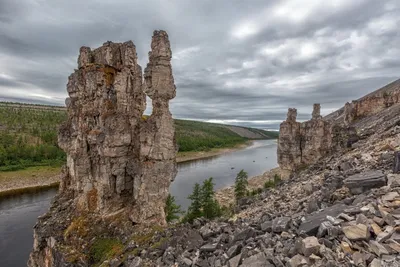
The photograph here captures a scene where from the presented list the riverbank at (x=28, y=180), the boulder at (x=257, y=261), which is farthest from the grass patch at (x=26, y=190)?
the boulder at (x=257, y=261)

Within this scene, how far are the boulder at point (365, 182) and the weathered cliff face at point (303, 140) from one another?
117ft

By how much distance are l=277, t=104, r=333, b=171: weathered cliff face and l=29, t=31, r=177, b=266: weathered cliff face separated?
3142 centimetres

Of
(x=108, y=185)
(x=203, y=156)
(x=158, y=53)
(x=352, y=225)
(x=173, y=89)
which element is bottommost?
(x=203, y=156)

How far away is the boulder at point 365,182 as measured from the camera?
1143cm

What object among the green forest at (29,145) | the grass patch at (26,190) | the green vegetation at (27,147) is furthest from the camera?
the green forest at (29,145)

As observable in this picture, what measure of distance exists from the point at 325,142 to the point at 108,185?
37099 mm

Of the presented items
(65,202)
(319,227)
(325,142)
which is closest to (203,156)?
(325,142)

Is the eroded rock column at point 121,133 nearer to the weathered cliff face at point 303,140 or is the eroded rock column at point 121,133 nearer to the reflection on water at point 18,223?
the reflection on water at point 18,223

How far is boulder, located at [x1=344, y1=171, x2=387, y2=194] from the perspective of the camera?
11430mm

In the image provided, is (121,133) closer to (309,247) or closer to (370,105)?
(309,247)

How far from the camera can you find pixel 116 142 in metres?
23.8

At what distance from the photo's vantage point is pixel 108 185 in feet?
79.7

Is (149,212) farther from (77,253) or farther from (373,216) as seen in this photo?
(373,216)

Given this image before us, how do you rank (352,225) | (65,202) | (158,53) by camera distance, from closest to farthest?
1. (352,225)
2. (158,53)
3. (65,202)
